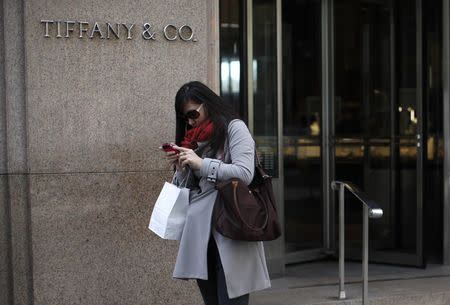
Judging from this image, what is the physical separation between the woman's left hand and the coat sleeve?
0.03m

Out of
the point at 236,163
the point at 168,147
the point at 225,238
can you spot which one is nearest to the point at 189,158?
the point at 168,147

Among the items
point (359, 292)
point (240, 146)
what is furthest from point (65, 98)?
point (359, 292)

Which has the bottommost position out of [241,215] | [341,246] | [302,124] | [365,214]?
[341,246]

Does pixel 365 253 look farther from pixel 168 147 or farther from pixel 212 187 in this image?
pixel 168 147

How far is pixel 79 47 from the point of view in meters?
5.88

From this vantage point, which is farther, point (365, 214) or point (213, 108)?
point (365, 214)

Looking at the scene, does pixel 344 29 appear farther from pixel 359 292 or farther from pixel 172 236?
pixel 172 236

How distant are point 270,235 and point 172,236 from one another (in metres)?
0.56

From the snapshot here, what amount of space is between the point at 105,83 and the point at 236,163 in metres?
2.13

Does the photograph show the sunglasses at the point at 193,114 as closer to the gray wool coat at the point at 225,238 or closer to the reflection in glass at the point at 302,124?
the gray wool coat at the point at 225,238

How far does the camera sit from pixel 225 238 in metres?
4.18

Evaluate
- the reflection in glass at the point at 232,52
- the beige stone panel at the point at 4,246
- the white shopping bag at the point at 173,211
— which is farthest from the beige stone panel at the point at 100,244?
the white shopping bag at the point at 173,211

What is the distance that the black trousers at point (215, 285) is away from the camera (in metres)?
4.25

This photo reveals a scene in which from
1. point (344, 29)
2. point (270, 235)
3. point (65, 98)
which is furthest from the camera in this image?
point (344, 29)
